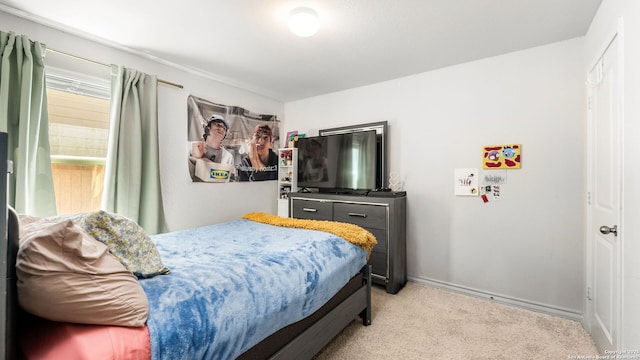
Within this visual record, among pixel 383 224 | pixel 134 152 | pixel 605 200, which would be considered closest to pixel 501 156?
pixel 605 200

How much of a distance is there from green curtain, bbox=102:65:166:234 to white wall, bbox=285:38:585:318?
2522 millimetres

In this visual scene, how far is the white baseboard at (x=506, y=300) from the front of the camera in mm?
2379

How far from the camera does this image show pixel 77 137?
246 cm

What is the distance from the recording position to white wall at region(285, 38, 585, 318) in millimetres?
2396

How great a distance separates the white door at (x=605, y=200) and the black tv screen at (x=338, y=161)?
6.02 ft

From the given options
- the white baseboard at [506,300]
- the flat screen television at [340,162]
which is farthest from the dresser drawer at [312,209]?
the white baseboard at [506,300]

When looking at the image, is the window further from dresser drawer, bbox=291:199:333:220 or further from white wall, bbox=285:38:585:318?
white wall, bbox=285:38:585:318

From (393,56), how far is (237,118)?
206cm

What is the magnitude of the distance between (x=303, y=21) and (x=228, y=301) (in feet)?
6.19

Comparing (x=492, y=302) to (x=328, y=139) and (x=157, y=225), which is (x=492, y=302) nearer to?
(x=328, y=139)

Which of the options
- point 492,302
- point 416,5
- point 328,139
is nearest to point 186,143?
point 328,139

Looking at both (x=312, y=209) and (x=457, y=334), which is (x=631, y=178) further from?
(x=312, y=209)

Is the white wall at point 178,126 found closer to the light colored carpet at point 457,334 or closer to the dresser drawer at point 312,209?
the dresser drawer at point 312,209

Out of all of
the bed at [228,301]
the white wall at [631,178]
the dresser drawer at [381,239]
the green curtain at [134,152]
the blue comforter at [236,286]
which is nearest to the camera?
the bed at [228,301]
